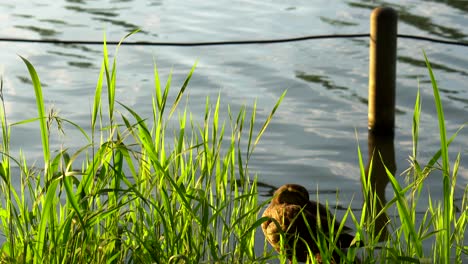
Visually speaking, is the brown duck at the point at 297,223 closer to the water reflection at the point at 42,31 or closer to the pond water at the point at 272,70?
the pond water at the point at 272,70

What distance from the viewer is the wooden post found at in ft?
18.6

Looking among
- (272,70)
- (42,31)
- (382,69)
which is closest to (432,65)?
(272,70)

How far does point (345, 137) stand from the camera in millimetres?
6438

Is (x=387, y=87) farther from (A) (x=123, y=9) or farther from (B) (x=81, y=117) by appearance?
(A) (x=123, y=9)

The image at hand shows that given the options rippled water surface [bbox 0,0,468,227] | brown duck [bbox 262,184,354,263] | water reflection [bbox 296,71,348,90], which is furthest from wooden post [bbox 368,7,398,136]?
brown duck [bbox 262,184,354,263]

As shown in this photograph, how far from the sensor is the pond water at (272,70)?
20.1 feet

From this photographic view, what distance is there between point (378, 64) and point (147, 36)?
11.3ft

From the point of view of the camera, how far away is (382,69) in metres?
5.79

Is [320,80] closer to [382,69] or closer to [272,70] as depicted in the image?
[272,70]

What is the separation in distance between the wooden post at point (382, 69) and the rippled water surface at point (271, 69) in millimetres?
192

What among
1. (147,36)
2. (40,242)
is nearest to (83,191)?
(40,242)

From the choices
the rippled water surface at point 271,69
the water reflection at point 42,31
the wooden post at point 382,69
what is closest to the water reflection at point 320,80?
the rippled water surface at point 271,69

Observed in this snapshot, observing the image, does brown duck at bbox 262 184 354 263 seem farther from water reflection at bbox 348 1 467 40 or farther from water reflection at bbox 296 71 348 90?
water reflection at bbox 348 1 467 40

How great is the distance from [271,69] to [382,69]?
7.16 ft
